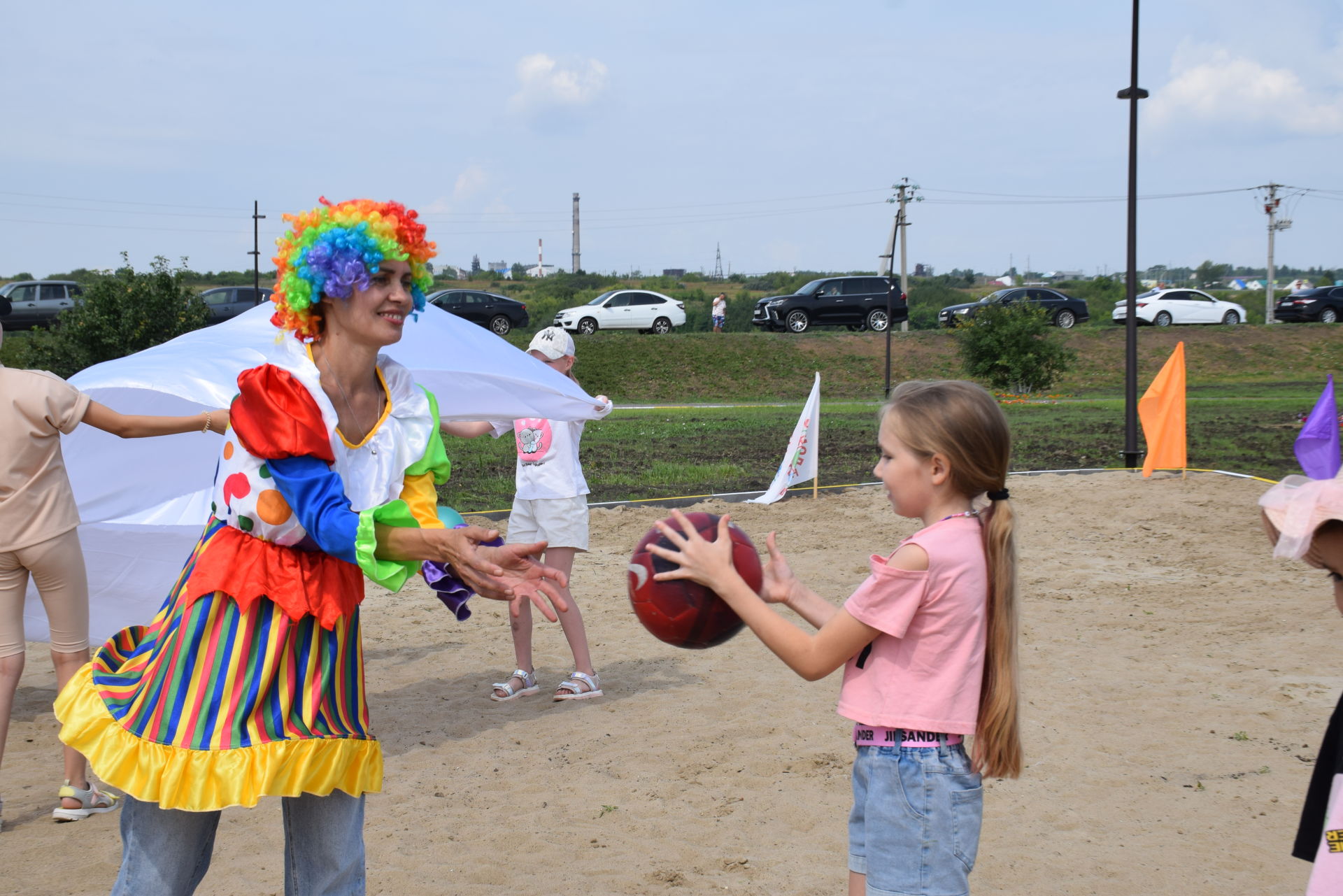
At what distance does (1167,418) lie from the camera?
1181cm

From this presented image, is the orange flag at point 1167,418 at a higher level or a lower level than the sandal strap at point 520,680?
higher

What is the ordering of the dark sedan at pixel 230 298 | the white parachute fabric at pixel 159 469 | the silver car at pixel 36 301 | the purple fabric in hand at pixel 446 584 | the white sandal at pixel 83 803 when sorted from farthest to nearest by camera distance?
the dark sedan at pixel 230 298 < the silver car at pixel 36 301 < the white parachute fabric at pixel 159 469 < the white sandal at pixel 83 803 < the purple fabric in hand at pixel 446 584

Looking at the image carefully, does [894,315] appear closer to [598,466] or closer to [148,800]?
[598,466]

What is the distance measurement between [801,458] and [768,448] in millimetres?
5675

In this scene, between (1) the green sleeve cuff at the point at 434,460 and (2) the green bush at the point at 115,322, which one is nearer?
(1) the green sleeve cuff at the point at 434,460

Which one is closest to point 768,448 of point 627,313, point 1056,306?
point 627,313

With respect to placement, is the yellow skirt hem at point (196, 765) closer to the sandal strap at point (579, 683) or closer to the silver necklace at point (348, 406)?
the silver necklace at point (348, 406)

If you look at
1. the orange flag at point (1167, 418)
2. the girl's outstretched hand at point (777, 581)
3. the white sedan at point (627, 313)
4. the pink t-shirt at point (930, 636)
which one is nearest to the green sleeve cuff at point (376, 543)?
the girl's outstretched hand at point (777, 581)

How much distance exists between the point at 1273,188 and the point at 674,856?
61749mm

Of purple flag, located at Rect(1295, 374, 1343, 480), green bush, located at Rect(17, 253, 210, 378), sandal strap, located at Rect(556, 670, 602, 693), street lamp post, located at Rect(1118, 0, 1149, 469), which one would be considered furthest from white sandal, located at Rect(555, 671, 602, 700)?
green bush, located at Rect(17, 253, 210, 378)

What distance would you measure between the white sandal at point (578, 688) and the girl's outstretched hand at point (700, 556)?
147 inches

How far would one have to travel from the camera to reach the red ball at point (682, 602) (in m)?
2.91

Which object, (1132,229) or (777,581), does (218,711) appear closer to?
(777,581)

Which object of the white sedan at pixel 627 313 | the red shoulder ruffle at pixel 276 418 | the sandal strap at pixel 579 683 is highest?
the white sedan at pixel 627 313
